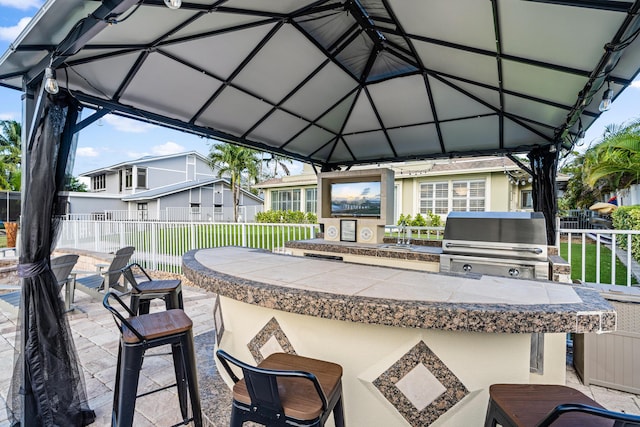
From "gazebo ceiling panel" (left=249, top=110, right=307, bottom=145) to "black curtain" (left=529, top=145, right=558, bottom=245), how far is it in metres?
3.65

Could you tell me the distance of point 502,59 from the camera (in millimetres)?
2799

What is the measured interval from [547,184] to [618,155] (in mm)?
5428

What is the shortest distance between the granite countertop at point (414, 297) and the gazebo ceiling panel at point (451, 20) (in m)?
2.00

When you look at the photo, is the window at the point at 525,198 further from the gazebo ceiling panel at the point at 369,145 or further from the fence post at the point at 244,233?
the fence post at the point at 244,233

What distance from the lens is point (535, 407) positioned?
1064 mm

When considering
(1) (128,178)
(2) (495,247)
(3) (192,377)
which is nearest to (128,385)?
(3) (192,377)

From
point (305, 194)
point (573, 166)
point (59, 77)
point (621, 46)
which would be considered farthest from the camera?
point (305, 194)

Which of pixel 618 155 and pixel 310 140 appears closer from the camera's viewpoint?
pixel 310 140

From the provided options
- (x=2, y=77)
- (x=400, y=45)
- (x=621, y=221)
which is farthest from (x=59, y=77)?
(x=621, y=221)

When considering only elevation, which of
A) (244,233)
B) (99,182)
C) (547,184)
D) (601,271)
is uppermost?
(99,182)

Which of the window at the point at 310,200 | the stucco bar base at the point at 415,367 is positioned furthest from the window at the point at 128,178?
the stucco bar base at the point at 415,367

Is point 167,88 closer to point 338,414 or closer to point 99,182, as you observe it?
point 338,414

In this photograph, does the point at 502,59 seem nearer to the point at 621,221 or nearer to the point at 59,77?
the point at 59,77

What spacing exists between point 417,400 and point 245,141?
4358 millimetres
